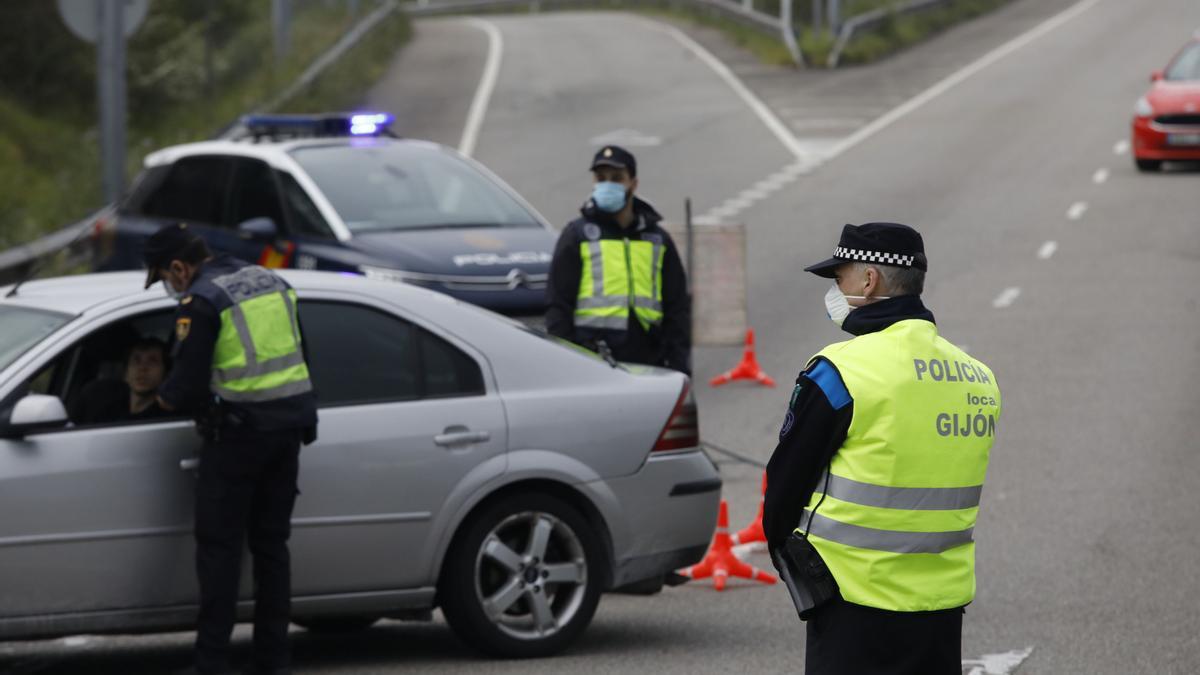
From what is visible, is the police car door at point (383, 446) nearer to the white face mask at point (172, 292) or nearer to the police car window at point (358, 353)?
the police car window at point (358, 353)

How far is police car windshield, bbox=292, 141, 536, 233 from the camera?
13523mm

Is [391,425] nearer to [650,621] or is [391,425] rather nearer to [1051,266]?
[650,621]

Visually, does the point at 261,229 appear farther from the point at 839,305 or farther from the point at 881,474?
the point at 881,474

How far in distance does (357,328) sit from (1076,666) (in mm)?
2968

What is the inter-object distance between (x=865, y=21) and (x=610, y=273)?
32518 mm

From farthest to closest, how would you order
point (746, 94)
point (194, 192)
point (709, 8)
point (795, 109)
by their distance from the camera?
point (709, 8) → point (746, 94) → point (795, 109) → point (194, 192)

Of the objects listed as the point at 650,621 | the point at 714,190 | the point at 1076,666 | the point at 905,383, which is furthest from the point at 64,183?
the point at 905,383

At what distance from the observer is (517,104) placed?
33219mm

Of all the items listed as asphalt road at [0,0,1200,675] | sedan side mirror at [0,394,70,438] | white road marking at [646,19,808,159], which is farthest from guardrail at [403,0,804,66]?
sedan side mirror at [0,394,70,438]

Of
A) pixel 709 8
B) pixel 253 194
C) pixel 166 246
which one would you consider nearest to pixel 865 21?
pixel 709 8

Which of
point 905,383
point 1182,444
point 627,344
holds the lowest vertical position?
point 1182,444

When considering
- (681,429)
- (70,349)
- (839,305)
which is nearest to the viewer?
(839,305)

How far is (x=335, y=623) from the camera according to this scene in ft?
28.8

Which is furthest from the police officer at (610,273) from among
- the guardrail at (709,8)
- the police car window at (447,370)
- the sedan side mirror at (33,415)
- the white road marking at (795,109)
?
the guardrail at (709,8)
